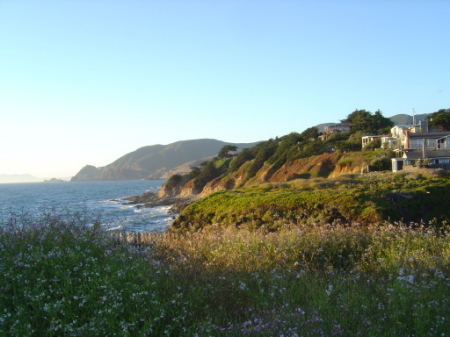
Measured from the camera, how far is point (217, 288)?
544cm

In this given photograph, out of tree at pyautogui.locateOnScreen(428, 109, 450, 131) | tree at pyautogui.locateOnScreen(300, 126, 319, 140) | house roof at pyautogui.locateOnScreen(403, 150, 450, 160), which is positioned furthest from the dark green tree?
tree at pyautogui.locateOnScreen(428, 109, 450, 131)

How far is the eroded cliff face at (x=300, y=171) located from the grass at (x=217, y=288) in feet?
98.7

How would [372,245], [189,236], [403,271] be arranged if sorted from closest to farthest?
[403,271], [372,245], [189,236]

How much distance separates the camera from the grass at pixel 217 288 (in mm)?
4230

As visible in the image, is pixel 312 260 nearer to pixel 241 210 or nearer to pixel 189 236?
pixel 189 236

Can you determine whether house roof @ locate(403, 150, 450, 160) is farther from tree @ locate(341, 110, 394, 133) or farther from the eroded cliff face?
tree @ locate(341, 110, 394, 133)

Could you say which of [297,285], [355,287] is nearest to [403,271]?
[355,287]

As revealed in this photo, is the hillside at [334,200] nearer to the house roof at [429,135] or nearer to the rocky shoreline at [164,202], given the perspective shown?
the house roof at [429,135]

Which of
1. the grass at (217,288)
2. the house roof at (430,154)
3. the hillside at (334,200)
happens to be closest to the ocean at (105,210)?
the grass at (217,288)

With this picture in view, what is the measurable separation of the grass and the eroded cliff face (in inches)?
1185

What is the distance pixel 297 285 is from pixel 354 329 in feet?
4.80

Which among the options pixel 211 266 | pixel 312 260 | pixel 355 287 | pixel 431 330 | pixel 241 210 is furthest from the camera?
pixel 241 210

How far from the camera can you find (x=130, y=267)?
5641mm

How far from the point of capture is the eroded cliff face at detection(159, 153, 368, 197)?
38.5 m
